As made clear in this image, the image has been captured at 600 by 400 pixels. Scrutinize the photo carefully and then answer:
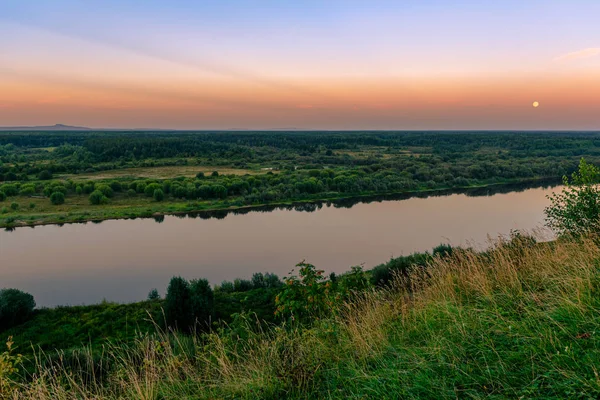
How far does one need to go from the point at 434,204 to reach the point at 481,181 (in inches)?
682

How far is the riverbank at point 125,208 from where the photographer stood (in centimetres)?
3198

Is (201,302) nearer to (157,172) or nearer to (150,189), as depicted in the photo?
(150,189)

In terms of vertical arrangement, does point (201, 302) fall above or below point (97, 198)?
below

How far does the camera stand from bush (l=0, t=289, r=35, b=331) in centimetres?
1290

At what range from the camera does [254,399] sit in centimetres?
306

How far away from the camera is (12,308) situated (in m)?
12.9

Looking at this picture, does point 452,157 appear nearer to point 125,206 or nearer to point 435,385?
point 125,206

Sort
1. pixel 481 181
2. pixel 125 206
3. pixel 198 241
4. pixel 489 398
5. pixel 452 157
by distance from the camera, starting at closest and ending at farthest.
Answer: pixel 489 398 → pixel 198 241 → pixel 125 206 → pixel 481 181 → pixel 452 157

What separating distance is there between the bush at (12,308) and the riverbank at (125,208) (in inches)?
829

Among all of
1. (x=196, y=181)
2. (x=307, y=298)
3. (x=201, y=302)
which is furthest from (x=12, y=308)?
(x=196, y=181)

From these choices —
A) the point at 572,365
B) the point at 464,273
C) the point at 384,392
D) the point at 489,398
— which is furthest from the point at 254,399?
the point at 464,273

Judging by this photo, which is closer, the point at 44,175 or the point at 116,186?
the point at 116,186

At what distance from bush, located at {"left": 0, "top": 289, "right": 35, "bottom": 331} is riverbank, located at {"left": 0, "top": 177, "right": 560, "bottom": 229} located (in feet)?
69.1

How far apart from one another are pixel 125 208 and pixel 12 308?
24.4 meters
